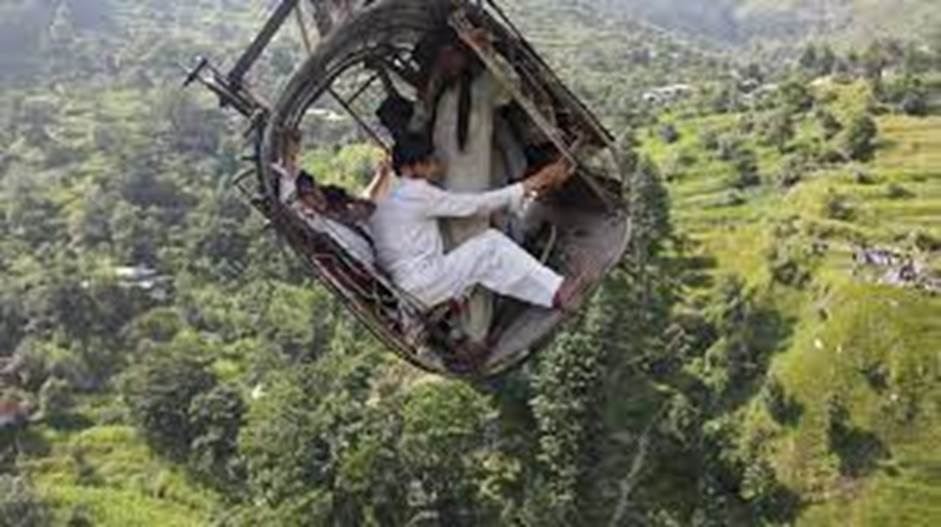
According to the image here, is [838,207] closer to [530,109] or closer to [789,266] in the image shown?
[789,266]

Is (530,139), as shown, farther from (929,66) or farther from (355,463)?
(929,66)

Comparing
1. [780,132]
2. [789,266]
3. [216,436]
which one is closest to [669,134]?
[780,132]

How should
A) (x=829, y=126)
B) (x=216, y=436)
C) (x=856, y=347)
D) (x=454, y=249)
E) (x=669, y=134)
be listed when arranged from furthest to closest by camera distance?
(x=669, y=134)
(x=829, y=126)
(x=216, y=436)
(x=856, y=347)
(x=454, y=249)

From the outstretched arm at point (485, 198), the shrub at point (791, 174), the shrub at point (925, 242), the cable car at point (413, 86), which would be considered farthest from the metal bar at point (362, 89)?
the shrub at point (791, 174)

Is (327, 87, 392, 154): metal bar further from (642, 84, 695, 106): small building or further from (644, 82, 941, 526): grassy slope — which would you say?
(642, 84, 695, 106): small building

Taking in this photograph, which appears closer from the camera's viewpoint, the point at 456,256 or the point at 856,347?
the point at 456,256

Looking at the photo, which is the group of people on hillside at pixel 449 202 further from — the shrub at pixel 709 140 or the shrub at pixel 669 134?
the shrub at pixel 669 134
